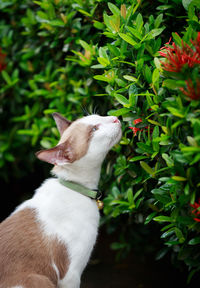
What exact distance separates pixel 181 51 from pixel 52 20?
170 cm

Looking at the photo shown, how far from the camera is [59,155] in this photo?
97.7 inches

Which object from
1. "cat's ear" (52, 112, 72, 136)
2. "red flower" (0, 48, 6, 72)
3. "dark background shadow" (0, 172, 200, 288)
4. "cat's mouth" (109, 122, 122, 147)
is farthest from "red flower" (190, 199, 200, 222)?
"red flower" (0, 48, 6, 72)

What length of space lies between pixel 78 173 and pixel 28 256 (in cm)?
68

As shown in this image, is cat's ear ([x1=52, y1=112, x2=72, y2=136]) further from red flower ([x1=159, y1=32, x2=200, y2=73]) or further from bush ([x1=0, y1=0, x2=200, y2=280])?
red flower ([x1=159, y1=32, x2=200, y2=73])

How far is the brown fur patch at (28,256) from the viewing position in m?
2.28

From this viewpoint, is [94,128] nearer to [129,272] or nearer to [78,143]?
[78,143]

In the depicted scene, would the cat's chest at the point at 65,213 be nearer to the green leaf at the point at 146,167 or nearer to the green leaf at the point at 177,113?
the green leaf at the point at 146,167

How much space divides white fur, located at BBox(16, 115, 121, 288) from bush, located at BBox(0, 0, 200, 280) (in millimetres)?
215

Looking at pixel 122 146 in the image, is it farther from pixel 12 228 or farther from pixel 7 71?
pixel 7 71

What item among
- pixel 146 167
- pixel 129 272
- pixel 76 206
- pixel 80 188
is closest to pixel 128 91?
pixel 146 167

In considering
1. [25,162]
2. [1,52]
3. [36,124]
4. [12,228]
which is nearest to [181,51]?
[12,228]

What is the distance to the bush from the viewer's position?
205 cm

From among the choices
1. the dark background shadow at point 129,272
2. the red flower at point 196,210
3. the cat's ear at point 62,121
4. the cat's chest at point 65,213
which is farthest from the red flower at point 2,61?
the red flower at point 196,210

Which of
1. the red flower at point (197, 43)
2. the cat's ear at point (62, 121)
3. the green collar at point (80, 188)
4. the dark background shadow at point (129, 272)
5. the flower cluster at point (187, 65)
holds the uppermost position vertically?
the red flower at point (197, 43)
